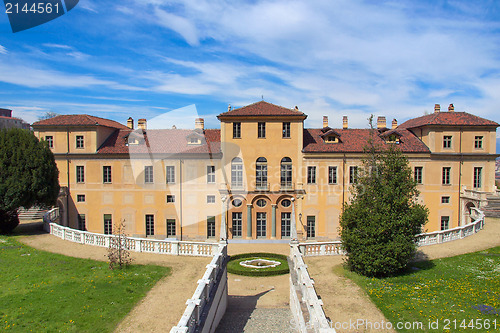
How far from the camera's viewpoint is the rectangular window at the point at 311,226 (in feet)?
102

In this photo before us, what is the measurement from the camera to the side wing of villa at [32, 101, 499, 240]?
30.9 metres

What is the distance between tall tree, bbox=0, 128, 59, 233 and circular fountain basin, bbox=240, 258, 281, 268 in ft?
52.6

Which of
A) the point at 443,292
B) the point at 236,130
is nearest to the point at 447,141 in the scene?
the point at 236,130

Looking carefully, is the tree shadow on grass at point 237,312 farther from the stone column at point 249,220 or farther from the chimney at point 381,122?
the chimney at point 381,122

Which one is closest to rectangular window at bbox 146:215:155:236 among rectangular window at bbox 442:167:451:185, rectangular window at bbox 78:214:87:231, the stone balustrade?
rectangular window at bbox 78:214:87:231

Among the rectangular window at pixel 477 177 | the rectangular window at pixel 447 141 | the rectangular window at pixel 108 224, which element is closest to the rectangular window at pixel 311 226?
the rectangular window at pixel 447 141

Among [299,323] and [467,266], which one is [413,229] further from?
[299,323]

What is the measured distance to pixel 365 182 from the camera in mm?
17094

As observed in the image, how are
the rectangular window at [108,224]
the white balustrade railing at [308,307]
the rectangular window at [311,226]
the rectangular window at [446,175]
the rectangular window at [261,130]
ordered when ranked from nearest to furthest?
the white balustrade railing at [308,307], the rectangular window at [261,130], the rectangular window at [311,226], the rectangular window at [446,175], the rectangular window at [108,224]

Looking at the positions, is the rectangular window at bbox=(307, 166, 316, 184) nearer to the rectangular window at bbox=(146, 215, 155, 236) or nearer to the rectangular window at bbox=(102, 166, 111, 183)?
the rectangular window at bbox=(146, 215, 155, 236)

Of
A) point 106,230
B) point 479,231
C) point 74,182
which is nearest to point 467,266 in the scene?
point 479,231

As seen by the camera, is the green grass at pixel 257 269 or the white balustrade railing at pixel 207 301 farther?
the green grass at pixel 257 269

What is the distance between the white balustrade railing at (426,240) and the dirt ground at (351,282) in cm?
39

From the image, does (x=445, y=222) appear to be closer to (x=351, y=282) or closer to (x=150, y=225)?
(x=351, y=282)
